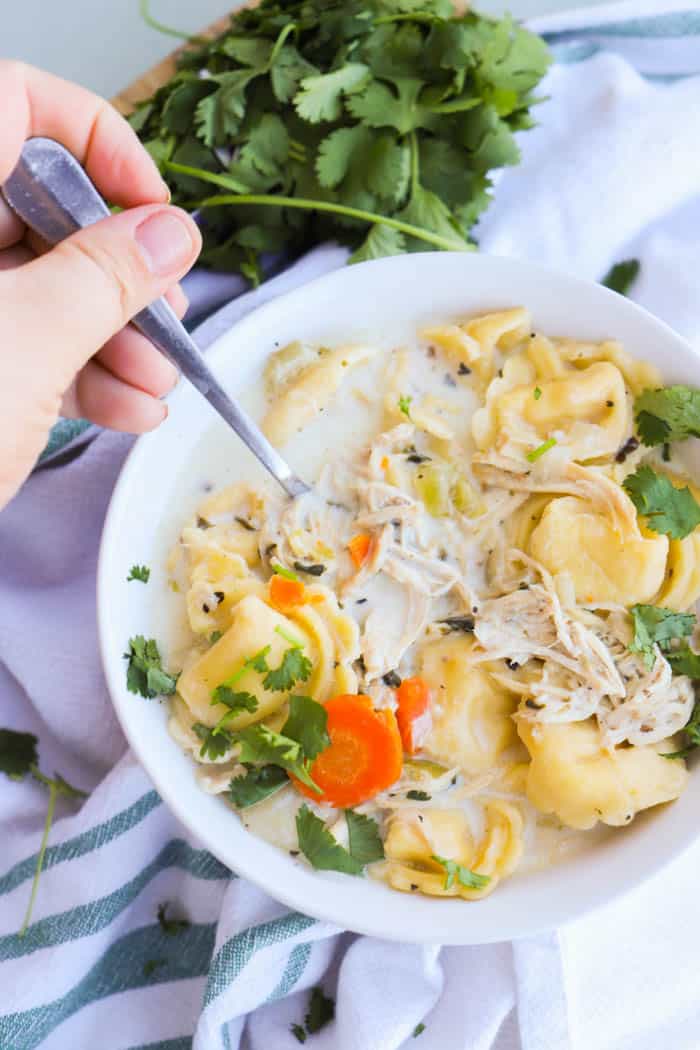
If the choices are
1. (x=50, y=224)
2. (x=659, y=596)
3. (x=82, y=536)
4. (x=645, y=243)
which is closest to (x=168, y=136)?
(x=50, y=224)

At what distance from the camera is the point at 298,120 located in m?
3.02

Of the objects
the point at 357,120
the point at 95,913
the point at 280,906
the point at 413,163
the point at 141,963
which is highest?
the point at 357,120

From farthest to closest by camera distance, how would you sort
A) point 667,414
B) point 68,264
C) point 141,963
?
point 141,963 → point 667,414 → point 68,264

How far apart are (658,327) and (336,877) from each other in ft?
5.11

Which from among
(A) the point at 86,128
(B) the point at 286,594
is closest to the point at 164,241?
(A) the point at 86,128

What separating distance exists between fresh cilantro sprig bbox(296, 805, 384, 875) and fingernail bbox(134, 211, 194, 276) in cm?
125

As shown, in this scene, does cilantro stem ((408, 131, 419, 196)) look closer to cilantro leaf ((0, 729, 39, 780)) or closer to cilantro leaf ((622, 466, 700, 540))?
cilantro leaf ((622, 466, 700, 540))

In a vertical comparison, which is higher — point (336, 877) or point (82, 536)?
point (82, 536)

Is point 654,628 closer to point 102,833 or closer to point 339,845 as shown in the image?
point 339,845

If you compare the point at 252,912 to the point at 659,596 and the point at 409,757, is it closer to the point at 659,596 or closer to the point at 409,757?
the point at 409,757

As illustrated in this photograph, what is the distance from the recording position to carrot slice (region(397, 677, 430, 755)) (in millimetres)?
2459

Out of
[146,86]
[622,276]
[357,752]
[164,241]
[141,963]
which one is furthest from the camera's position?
[146,86]

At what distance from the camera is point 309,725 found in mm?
2398

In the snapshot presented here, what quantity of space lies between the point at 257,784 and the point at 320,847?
0.21 m
